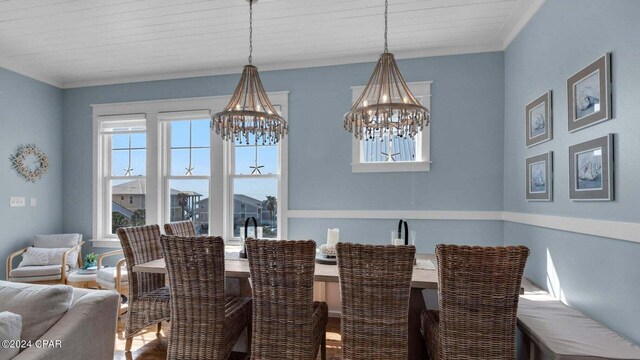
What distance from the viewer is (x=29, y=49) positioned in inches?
144

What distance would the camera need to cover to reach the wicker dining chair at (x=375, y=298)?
5.98ft

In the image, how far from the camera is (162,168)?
4.42 metres

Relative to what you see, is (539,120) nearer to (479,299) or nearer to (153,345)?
(479,299)

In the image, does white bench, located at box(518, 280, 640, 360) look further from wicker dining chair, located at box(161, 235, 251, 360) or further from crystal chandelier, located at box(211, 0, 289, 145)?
crystal chandelier, located at box(211, 0, 289, 145)

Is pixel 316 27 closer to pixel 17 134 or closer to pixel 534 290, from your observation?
pixel 534 290

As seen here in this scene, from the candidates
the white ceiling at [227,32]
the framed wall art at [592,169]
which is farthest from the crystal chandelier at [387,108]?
the framed wall art at [592,169]

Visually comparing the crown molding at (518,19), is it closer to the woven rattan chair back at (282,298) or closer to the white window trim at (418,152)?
the white window trim at (418,152)

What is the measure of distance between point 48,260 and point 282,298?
349 cm

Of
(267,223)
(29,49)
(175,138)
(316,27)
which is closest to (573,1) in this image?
(316,27)

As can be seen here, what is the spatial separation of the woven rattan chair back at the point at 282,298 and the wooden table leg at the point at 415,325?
29.2 inches

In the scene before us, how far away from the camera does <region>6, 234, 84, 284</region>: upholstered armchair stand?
373 centimetres

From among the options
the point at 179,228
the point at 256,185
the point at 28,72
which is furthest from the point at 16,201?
the point at 256,185

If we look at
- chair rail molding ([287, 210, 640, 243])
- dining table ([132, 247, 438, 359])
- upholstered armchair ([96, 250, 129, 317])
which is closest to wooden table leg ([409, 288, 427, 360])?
dining table ([132, 247, 438, 359])

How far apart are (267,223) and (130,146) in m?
2.17
